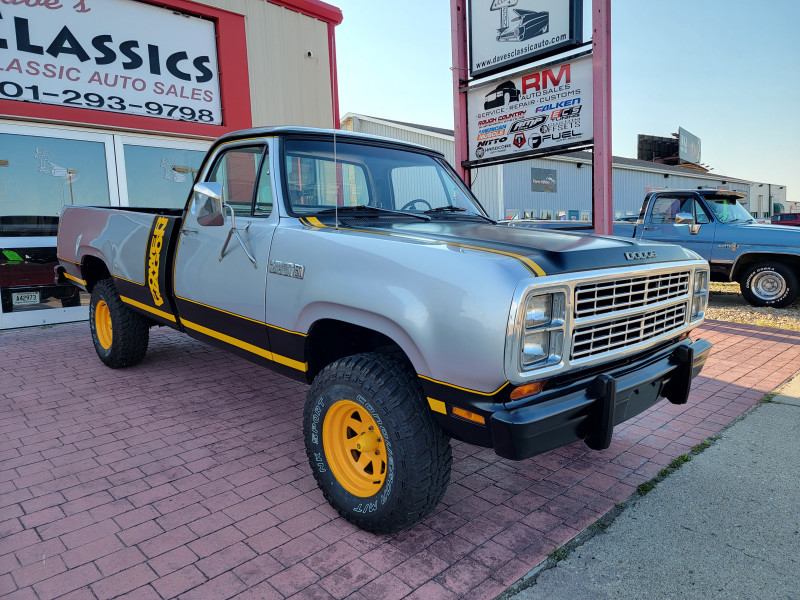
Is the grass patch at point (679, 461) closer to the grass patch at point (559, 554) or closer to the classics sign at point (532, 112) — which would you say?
the grass patch at point (559, 554)

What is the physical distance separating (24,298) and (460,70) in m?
6.48

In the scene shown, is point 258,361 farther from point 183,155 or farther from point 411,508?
point 183,155

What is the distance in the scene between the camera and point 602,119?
5617 mm

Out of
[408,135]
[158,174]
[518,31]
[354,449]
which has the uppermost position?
[408,135]

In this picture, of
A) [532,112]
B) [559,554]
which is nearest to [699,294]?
[559,554]

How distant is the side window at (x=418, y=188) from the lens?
11.8 ft

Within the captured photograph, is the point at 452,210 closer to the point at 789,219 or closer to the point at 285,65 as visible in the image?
the point at 285,65

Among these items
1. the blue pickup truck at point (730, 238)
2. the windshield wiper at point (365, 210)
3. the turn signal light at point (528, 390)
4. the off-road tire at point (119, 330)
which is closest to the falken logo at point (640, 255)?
the turn signal light at point (528, 390)

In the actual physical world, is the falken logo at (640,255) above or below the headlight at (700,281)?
above

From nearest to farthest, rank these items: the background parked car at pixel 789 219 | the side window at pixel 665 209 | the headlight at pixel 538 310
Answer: the headlight at pixel 538 310, the side window at pixel 665 209, the background parked car at pixel 789 219

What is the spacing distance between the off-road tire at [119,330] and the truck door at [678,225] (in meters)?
7.66

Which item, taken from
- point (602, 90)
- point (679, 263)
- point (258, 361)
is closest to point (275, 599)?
point (258, 361)

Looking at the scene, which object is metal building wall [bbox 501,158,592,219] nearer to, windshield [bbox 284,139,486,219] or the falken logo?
windshield [bbox 284,139,486,219]

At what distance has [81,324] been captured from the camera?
753cm
